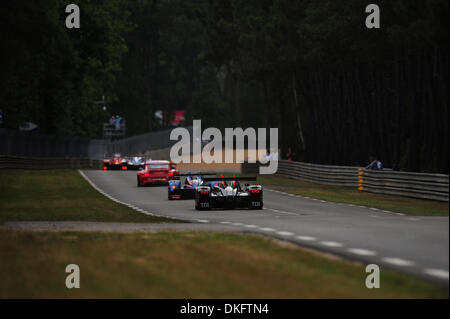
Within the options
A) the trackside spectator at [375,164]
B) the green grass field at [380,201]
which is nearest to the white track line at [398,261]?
the green grass field at [380,201]

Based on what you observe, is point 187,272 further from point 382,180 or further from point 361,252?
point 382,180

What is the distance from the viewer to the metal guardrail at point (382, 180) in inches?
1408

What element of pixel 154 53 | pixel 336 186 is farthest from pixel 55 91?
pixel 154 53

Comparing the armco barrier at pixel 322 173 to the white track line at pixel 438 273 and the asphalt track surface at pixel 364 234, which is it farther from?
the white track line at pixel 438 273

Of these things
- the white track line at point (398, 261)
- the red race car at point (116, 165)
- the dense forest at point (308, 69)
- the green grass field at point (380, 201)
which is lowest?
the green grass field at point (380, 201)

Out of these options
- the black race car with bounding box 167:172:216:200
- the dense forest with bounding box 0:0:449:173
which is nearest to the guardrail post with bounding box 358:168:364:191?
the dense forest with bounding box 0:0:449:173

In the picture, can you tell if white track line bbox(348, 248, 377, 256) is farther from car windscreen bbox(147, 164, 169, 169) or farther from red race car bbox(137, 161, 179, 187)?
car windscreen bbox(147, 164, 169, 169)

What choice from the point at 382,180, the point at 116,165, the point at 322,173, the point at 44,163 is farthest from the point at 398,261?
the point at 44,163

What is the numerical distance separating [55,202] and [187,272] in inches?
895

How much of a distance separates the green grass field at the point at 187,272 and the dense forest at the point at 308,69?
26.6 metres

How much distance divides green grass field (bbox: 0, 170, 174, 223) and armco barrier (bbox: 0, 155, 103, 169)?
361 centimetres

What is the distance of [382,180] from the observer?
137ft
